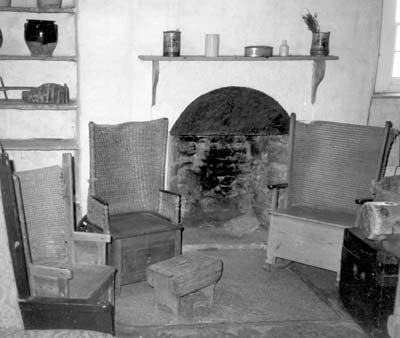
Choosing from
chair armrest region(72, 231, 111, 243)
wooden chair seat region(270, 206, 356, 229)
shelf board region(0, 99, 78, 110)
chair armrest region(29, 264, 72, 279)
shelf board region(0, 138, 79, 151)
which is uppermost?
shelf board region(0, 99, 78, 110)

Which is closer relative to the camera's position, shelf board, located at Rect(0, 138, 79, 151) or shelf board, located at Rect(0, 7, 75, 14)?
shelf board, located at Rect(0, 7, 75, 14)

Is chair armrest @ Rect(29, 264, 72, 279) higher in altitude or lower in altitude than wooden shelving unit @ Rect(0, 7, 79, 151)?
lower

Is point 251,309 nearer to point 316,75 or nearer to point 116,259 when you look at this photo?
point 116,259

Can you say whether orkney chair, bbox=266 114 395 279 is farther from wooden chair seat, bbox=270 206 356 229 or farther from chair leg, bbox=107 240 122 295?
chair leg, bbox=107 240 122 295

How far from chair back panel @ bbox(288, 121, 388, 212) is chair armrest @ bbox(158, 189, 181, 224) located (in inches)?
35.4

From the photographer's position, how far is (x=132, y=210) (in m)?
3.69

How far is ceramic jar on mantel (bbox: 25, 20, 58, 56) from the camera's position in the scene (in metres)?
3.65

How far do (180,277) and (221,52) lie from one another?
1846mm

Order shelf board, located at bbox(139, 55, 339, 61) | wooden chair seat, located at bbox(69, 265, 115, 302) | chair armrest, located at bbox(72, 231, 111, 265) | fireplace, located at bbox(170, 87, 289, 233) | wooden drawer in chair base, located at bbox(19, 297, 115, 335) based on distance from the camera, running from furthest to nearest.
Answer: fireplace, located at bbox(170, 87, 289, 233) < shelf board, located at bbox(139, 55, 339, 61) < chair armrest, located at bbox(72, 231, 111, 265) < wooden chair seat, located at bbox(69, 265, 115, 302) < wooden drawer in chair base, located at bbox(19, 297, 115, 335)

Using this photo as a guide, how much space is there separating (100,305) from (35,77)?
8.30ft

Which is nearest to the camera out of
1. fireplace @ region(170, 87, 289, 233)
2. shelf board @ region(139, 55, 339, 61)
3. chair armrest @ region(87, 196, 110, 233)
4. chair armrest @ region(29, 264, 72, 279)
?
chair armrest @ region(29, 264, 72, 279)

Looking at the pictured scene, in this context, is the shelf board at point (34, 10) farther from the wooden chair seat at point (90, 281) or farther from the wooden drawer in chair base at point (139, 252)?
the wooden chair seat at point (90, 281)

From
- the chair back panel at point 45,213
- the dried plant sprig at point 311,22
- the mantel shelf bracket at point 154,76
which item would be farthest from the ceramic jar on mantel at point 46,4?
the dried plant sprig at point 311,22

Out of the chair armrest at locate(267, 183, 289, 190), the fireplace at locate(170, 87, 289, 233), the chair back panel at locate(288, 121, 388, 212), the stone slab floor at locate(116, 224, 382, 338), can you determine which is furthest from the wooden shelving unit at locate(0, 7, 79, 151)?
the chair back panel at locate(288, 121, 388, 212)
